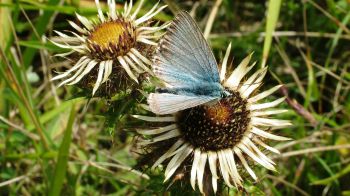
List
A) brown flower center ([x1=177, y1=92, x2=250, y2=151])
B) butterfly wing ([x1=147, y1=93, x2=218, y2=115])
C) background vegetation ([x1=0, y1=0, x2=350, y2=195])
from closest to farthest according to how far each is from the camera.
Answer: butterfly wing ([x1=147, y1=93, x2=218, y2=115])
brown flower center ([x1=177, y1=92, x2=250, y2=151])
background vegetation ([x1=0, y1=0, x2=350, y2=195])

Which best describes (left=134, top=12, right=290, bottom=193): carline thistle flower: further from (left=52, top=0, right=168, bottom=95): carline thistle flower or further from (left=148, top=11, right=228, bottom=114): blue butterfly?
(left=52, top=0, right=168, bottom=95): carline thistle flower

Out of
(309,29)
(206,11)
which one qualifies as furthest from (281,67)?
(206,11)

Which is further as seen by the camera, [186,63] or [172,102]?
[186,63]

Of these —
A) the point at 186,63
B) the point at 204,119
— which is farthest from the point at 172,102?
the point at 204,119

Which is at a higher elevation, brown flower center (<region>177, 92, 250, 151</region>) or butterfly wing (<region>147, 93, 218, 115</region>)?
butterfly wing (<region>147, 93, 218, 115</region>)

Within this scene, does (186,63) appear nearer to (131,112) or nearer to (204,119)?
(204,119)

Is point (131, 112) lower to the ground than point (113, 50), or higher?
lower

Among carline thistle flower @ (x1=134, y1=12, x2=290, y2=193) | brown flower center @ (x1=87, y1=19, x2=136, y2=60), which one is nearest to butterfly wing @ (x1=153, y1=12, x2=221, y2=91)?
carline thistle flower @ (x1=134, y1=12, x2=290, y2=193)
